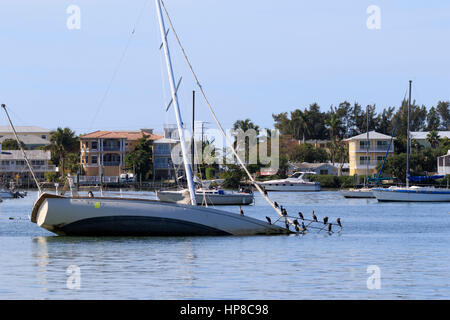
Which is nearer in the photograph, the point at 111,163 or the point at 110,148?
the point at 110,148

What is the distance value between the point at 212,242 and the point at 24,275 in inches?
451

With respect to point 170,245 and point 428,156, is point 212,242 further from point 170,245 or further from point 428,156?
point 428,156

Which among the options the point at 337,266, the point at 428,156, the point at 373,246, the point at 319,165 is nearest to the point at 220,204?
the point at 373,246

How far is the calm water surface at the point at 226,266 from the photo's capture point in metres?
25.3

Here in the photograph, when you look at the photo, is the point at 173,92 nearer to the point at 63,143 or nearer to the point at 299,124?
the point at 63,143

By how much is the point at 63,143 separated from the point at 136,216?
446 ft

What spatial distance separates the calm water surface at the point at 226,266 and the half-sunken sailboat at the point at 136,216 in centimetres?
58

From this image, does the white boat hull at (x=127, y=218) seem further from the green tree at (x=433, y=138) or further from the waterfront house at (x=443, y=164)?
the green tree at (x=433, y=138)

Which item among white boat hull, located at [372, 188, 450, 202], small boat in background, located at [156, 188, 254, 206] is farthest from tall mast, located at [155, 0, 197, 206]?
white boat hull, located at [372, 188, 450, 202]

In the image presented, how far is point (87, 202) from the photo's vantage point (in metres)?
37.8

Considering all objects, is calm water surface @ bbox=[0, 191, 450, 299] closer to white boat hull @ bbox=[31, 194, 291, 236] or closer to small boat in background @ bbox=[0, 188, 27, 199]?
white boat hull @ bbox=[31, 194, 291, 236]

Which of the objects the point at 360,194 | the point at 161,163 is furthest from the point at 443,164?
the point at 161,163

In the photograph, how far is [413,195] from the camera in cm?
9319

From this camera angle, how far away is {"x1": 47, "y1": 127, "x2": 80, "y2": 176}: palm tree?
170250 mm
